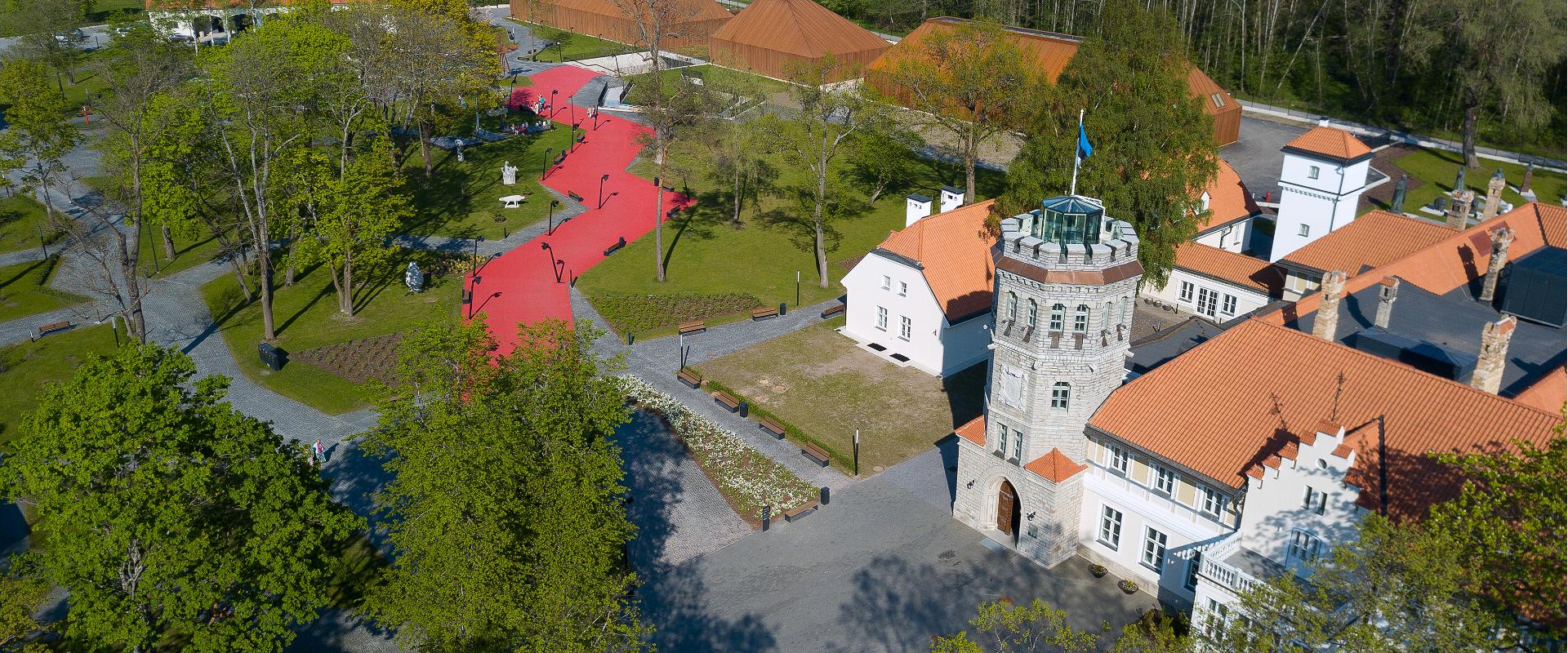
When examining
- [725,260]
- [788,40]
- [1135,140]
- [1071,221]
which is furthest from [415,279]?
[788,40]

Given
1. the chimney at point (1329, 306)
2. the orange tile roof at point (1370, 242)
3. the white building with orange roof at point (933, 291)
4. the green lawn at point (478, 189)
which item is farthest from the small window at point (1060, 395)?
the green lawn at point (478, 189)

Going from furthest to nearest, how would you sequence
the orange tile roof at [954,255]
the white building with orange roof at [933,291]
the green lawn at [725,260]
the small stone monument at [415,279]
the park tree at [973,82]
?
the park tree at [973,82], the small stone monument at [415,279], the green lawn at [725,260], the white building with orange roof at [933,291], the orange tile roof at [954,255]

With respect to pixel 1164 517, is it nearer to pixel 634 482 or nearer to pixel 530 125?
pixel 634 482

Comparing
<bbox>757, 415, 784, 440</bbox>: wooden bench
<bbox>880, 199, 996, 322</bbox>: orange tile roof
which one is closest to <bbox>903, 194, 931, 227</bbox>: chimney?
<bbox>880, 199, 996, 322</bbox>: orange tile roof

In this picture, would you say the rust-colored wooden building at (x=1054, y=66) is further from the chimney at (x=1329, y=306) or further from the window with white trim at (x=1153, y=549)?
the window with white trim at (x=1153, y=549)

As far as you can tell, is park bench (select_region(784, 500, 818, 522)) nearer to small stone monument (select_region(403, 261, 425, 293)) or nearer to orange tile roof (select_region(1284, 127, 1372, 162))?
small stone monument (select_region(403, 261, 425, 293))

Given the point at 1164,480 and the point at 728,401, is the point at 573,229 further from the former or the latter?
the point at 1164,480
